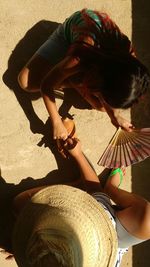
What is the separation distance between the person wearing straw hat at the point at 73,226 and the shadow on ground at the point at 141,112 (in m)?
0.24

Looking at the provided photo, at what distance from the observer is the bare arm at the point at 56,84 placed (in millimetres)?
1825

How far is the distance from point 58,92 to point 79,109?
161 mm

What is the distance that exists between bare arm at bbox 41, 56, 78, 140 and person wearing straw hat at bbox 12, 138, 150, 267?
0.32 feet

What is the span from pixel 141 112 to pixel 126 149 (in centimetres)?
33

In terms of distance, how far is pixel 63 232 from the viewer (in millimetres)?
1482

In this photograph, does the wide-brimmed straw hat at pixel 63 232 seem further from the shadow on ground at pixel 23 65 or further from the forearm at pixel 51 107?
the shadow on ground at pixel 23 65

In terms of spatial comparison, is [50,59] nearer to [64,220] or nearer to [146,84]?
[146,84]

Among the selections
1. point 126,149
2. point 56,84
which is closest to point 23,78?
point 56,84

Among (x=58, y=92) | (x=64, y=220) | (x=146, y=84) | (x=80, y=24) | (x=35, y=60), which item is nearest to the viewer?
(x=64, y=220)

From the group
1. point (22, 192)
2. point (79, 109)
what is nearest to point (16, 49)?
point (79, 109)

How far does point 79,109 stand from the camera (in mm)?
2230

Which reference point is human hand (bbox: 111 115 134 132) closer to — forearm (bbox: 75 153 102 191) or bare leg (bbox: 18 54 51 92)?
forearm (bbox: 75 153 102 191)

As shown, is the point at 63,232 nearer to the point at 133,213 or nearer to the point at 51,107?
the point at 133,213

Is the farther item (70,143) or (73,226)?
(70,143)
